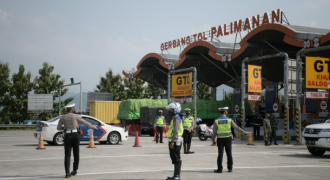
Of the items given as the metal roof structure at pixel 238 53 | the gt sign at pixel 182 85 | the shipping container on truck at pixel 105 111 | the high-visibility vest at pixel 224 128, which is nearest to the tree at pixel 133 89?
the metal roof structure at pixel 238 53

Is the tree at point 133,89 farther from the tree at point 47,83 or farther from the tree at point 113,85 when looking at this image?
the tree at point 47,83

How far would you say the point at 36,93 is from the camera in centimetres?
5641

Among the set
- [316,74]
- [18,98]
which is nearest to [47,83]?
[18,98]

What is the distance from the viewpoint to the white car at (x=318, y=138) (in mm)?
15617

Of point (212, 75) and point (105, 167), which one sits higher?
point (212, 75)

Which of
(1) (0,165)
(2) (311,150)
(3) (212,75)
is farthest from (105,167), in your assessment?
(3) (212,75)

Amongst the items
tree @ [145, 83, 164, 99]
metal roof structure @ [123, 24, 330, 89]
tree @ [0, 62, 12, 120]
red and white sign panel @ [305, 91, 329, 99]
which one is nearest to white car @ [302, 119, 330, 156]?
red and white sign panel @ [305, 91, 329, 99]

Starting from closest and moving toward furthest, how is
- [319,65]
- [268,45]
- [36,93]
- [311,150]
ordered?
1. [311,150]
2. [319,65]
3. [268,45]
4. [36,93]

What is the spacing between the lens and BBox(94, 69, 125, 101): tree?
67.3 metres

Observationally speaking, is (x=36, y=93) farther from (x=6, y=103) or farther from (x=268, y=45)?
(x=268, y=45)

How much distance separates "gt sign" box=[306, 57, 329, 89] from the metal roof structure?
5.88 meters

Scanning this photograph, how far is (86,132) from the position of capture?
21703mm

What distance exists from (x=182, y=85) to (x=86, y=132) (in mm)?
15696

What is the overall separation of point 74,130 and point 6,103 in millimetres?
44856
